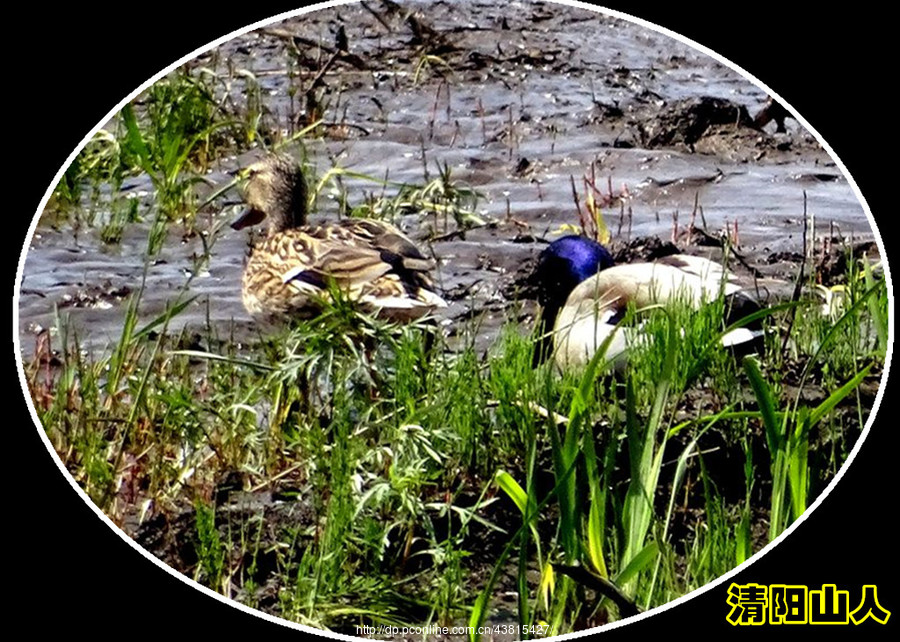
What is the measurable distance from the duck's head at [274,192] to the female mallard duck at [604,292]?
803 millimetres

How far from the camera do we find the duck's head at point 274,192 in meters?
5.18

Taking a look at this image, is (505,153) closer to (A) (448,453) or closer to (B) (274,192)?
(B) (274,192)

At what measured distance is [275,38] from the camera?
5.11m

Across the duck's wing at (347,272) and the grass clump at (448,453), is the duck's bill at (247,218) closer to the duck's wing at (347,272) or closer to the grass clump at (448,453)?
the duck's wing at (347,272)

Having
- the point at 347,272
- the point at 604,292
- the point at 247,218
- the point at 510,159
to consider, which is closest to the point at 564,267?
the point at 604,292

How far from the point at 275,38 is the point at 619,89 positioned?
1.01 metres

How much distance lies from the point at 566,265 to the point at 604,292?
0.16 metres

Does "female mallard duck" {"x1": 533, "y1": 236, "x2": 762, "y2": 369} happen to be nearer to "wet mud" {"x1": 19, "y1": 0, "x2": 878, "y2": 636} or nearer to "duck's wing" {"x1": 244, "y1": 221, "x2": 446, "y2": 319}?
"wet mud" {"x1": 19, "y1": 0, "x2": 878, "y2": 636}

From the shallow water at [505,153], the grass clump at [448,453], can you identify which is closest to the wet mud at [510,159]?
the shallow water at [505,153]

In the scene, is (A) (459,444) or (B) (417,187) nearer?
(A) (459,444)

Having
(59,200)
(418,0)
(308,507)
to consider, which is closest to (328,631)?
(308,507)

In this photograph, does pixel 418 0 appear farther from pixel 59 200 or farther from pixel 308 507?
pixel 308 507

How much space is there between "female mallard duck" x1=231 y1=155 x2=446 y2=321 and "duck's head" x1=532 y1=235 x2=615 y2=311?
30 cm

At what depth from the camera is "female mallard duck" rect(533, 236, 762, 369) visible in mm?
4715
